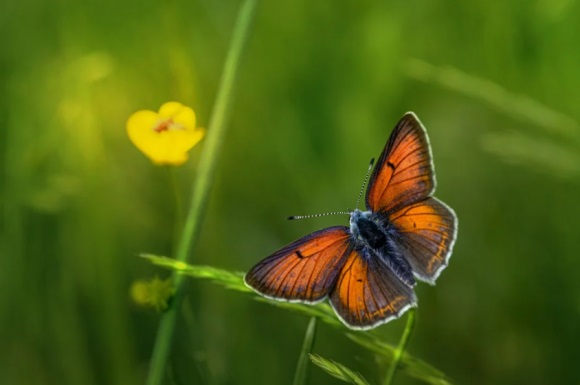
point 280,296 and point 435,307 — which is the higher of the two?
point 280,296

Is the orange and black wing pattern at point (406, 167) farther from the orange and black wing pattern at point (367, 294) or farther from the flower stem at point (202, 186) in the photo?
the flower stem at point (202, 186)

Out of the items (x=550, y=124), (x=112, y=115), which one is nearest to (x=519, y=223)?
(x=550, y=124)

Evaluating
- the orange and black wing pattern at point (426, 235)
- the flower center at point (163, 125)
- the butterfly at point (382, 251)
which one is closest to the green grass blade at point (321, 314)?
the butterfly at point (382, 251)

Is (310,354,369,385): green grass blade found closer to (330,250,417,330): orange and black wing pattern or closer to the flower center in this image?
(330,250,417,330): orange and black wing pattern

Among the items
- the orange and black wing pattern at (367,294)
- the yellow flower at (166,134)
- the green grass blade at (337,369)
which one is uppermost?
the yellow flower at (166,134)

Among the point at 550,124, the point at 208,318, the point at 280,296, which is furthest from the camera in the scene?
the point at 208,318

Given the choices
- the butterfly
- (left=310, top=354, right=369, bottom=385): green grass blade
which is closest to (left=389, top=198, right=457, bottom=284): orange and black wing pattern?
the butterfly

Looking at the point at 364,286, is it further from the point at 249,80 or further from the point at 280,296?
the point at 249,80
